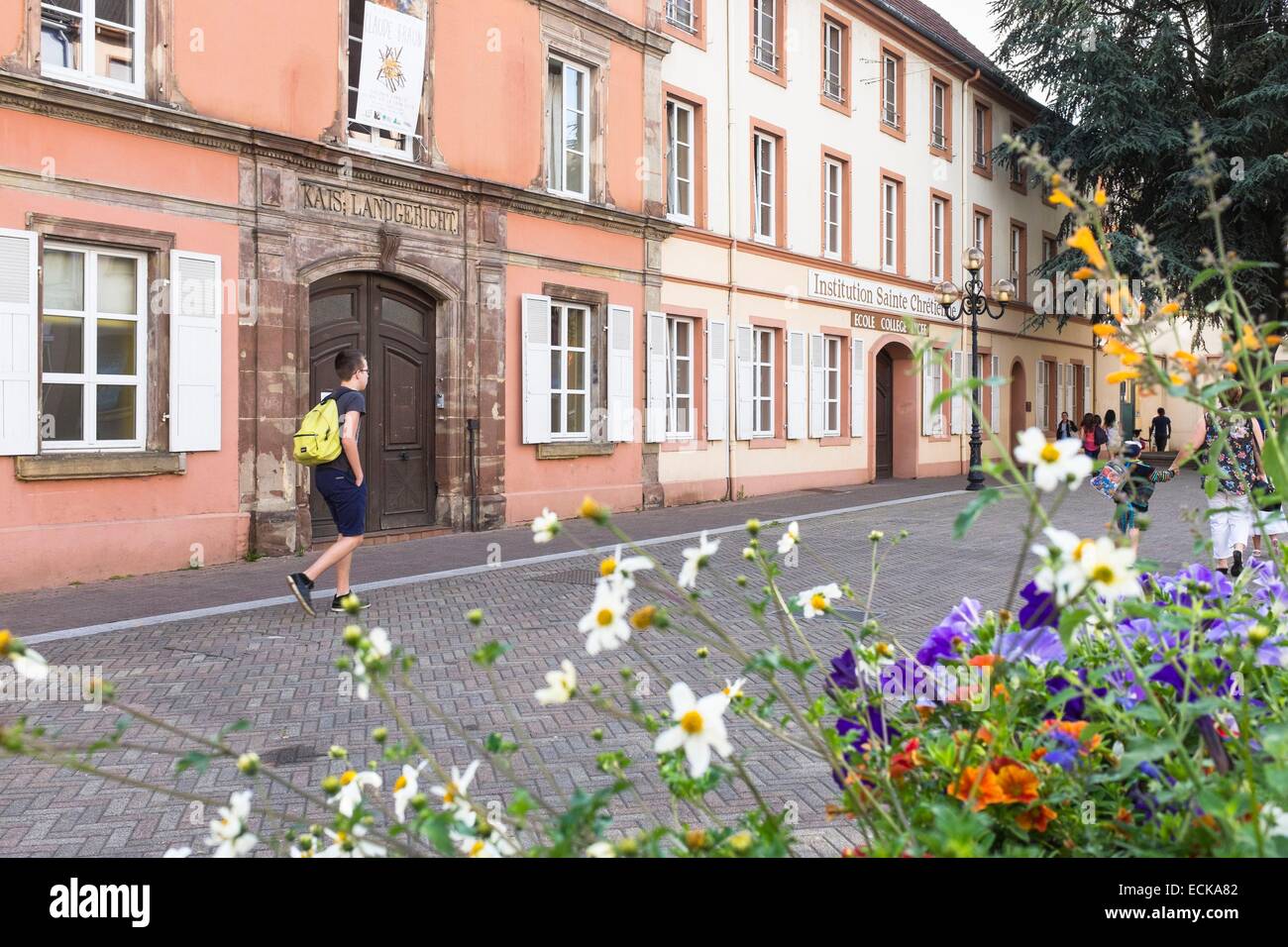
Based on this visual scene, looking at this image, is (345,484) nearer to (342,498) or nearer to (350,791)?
(342,498)

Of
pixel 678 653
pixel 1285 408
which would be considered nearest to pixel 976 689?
pixel 1285 408

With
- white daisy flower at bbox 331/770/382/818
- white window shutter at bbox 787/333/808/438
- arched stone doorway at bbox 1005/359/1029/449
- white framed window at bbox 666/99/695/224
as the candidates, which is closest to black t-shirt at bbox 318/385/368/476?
white daisy flower at bbox 331/770/382/818

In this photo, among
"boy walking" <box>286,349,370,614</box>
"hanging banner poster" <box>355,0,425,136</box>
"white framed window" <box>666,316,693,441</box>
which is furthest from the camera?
"white framed window" <box>666,316,693,441</box>

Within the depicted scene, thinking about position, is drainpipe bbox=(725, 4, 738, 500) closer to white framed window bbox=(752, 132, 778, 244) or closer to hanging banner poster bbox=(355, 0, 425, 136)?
white framed window bbox=(752, 132, 778, 244)

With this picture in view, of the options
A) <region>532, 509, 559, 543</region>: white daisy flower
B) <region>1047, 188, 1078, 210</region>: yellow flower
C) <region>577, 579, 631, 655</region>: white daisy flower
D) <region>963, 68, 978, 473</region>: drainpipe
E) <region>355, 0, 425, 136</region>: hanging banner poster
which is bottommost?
<region>577, 579, 631, 655</region>: white daisy flower

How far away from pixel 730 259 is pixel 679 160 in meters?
1.92

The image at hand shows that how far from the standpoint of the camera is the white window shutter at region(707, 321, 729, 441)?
19312 mm

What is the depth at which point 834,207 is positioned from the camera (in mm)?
23469

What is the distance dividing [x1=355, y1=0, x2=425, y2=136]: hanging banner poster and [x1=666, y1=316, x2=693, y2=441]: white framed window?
20.5 ft

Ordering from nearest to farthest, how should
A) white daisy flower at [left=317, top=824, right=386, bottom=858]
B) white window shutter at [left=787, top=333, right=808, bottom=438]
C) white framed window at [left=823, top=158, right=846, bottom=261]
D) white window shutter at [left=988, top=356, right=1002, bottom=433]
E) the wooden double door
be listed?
white daisy flower at [left=317, top=824, right=386, bottom=858] < the wooden double door < white window shutter at [left=787, top=333, right=808, bottom=438] < white framed window at [left=823, top=158, right=846, bottom=261] < white window shutter at [left=988, top=356, right=1002, bottom=433]

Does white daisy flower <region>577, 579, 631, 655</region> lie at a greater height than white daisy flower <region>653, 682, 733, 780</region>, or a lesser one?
greater

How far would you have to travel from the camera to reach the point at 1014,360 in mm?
31000

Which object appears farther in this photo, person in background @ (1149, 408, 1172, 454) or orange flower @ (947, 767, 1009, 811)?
person in background @ (1149, 408, 1172, 454)

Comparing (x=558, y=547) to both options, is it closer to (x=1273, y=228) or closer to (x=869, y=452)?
(x=869, y=452)
